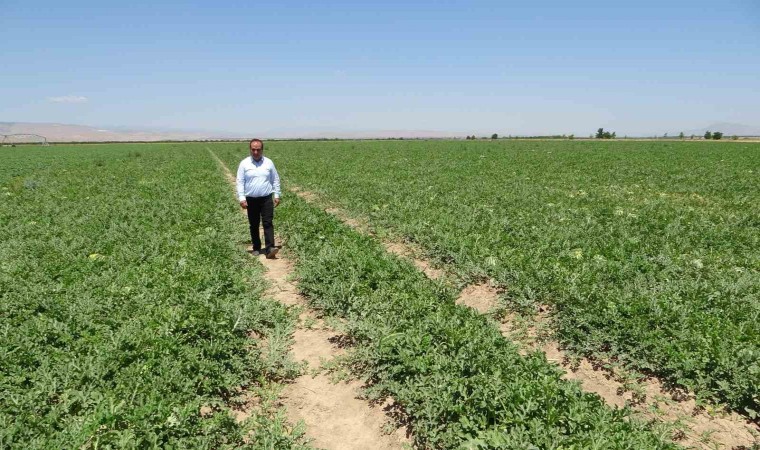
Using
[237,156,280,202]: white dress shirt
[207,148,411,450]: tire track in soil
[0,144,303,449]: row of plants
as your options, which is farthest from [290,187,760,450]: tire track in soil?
[237,156,280,202]: white dress shirt

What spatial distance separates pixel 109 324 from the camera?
548 centimetres

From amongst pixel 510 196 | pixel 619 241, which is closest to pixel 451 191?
pixel 510 196

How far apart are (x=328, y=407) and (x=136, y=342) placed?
93.3 inches

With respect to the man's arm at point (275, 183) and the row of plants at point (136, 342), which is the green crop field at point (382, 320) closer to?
the row of plants at point (136, 342)

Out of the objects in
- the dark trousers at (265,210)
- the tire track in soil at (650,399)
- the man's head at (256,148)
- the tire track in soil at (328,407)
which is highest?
the man's head at (256,148)

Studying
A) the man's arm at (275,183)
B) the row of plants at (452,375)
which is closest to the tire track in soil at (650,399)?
the row of plants at (452,375)

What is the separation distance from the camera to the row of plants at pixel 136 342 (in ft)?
12.4

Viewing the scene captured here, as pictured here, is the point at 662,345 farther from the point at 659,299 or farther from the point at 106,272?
the point at 106,272

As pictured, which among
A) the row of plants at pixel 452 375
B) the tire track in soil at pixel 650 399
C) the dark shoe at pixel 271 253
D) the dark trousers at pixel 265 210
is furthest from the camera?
the dark trousers at pixel 265 210

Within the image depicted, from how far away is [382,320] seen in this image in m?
5.68

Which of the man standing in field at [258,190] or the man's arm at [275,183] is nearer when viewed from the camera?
the man standing in field at [258,190]

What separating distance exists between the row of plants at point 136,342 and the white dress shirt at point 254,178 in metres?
1.41

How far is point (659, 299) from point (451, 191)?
10907 mm

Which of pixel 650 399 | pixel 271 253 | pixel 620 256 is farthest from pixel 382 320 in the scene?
pixel 620 256
